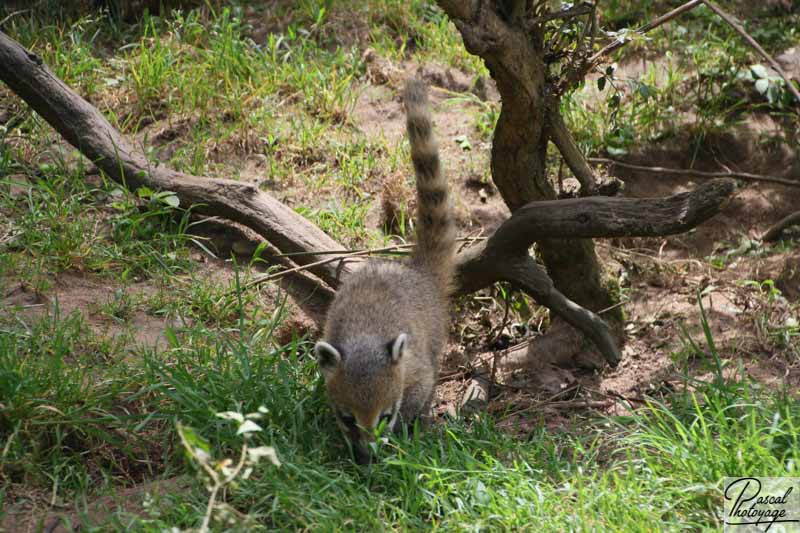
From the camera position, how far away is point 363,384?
4.00m

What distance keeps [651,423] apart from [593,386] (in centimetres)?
96

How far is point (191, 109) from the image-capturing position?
6371 mm

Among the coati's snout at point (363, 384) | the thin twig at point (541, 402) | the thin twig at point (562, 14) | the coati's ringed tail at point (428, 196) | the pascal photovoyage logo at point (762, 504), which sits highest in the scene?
the thin twig at point (562, 14)

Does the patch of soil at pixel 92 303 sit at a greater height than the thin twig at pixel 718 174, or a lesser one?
lesser

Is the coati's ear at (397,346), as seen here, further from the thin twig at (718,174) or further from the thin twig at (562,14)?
the thin twig at (718,174)

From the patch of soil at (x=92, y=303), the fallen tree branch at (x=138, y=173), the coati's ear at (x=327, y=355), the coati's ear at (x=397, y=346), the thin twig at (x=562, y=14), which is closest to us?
the coati's ear at (x=327, y=355)

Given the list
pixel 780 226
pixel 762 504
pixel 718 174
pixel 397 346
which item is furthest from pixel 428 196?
pixel 780 226

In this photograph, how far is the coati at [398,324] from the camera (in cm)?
403

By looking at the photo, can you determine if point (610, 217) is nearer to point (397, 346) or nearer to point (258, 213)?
point (397, 346)

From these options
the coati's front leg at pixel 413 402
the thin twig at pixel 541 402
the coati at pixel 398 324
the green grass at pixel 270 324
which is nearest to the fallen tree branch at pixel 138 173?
the green grass at pixel 270 324

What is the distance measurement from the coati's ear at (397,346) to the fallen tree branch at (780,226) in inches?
122

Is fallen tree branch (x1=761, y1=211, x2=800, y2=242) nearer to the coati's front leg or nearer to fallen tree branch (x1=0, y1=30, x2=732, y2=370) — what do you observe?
fallen tree branch (x1=0, y1=30, x2=732, y2=370)

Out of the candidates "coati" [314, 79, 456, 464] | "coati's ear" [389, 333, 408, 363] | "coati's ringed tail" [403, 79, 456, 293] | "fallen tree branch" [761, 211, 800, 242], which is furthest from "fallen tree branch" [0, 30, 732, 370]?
"fallen tree branch" [761, 211, 800, 242]

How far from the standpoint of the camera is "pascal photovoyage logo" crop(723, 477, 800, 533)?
3.21 metres
